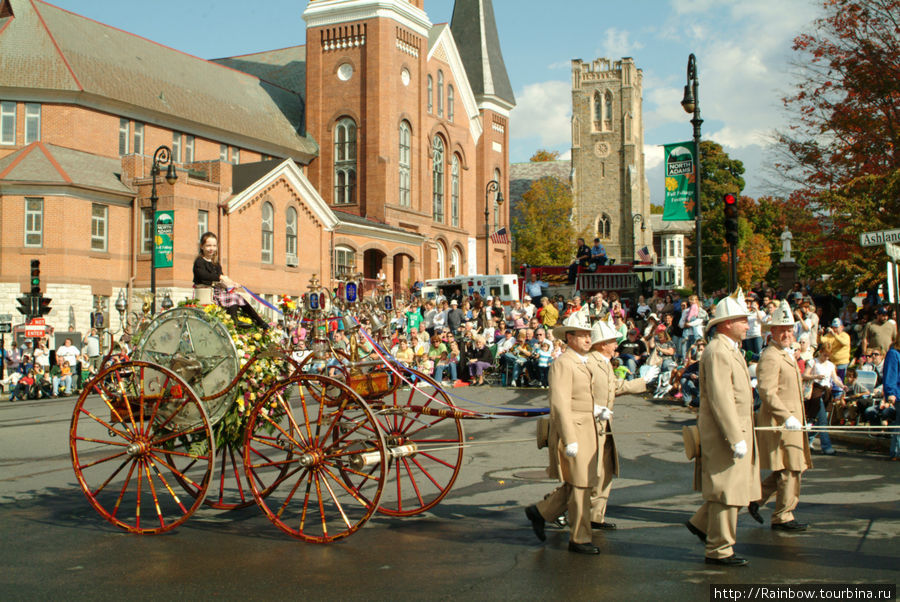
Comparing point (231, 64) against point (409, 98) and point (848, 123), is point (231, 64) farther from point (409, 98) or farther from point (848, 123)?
point (848, 123)

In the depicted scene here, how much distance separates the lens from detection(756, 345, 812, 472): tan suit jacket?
300 inches

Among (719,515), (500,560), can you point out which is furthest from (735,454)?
(500,560)

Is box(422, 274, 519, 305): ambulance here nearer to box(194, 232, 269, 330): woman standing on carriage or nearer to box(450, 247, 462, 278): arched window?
box(450, 247, 462, 278): arched window

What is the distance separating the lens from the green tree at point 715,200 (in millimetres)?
72688

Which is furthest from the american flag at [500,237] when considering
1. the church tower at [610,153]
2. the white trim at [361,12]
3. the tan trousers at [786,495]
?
the tan trousers at [786,495]

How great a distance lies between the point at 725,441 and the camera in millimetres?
6379

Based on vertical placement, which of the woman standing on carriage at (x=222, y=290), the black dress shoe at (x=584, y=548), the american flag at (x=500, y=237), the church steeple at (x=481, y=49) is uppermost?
the church steeple at (x=481, y=49)

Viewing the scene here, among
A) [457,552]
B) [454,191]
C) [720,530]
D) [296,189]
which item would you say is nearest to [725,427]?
[720,530]

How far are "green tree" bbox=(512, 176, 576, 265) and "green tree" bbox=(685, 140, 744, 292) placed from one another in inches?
439

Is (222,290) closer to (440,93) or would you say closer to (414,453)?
(414,453)

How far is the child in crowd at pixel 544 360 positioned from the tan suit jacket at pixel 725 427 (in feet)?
39.2

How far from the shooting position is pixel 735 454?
6.21 meters

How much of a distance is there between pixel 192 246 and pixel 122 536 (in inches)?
1158

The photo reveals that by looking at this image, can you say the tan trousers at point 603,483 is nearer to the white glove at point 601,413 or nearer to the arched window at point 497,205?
the white glove at point 601,413
